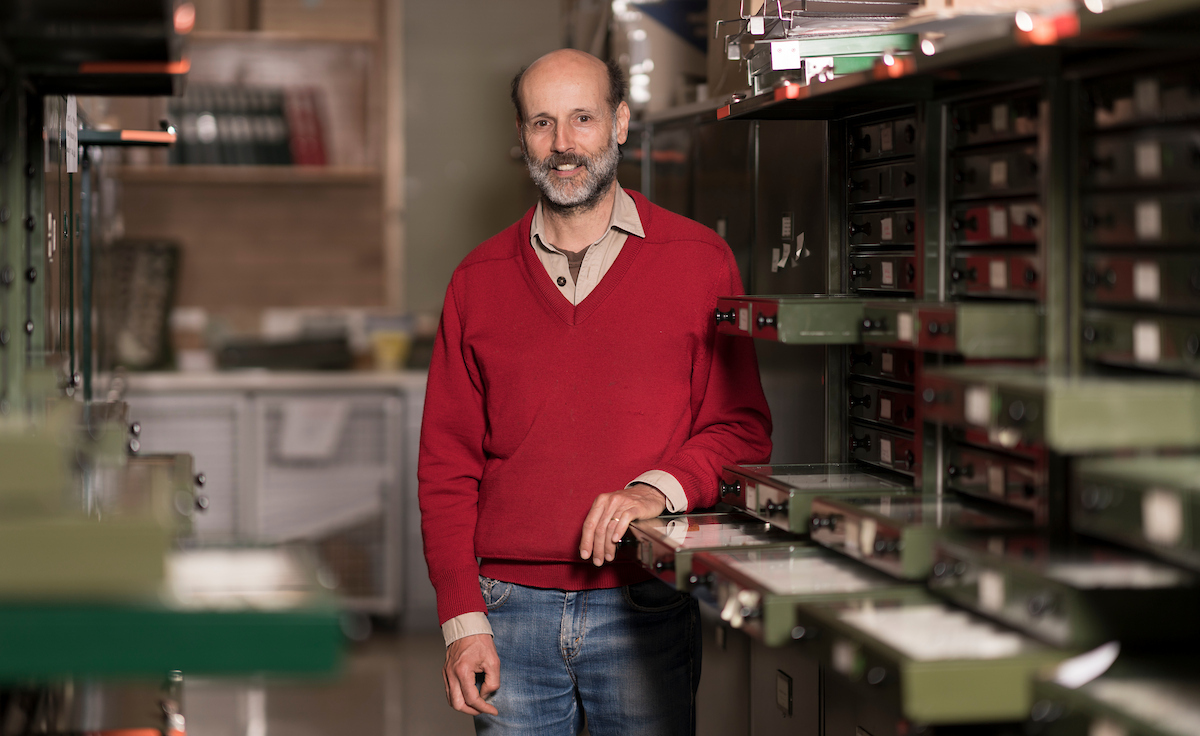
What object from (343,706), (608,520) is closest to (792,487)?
(608,520)

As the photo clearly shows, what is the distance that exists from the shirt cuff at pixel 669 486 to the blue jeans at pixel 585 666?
17 centimetres

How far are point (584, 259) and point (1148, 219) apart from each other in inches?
38.5

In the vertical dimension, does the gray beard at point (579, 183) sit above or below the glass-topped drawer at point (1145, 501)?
above

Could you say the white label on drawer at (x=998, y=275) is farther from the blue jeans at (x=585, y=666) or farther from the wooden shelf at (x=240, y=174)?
the wooden shelf at (x=240, y=174)

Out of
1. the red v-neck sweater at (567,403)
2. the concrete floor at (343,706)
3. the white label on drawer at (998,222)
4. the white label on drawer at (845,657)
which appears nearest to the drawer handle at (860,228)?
the red v-neck sweater at (567,403)

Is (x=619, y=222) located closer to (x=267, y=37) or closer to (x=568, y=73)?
(x=568, y=73)

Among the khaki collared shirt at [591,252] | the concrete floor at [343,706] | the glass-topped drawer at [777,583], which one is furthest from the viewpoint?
the concrete floor at [343,706]

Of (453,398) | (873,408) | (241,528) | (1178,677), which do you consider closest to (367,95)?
(241,528)

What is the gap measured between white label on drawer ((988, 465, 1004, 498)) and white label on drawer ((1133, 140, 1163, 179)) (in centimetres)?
43

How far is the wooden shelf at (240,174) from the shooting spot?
480 cm

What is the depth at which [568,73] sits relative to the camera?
1.99 meters

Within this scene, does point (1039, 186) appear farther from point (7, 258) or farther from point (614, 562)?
point (7, 258)

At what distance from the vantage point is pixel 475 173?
5.16 metres

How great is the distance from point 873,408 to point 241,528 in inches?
114
